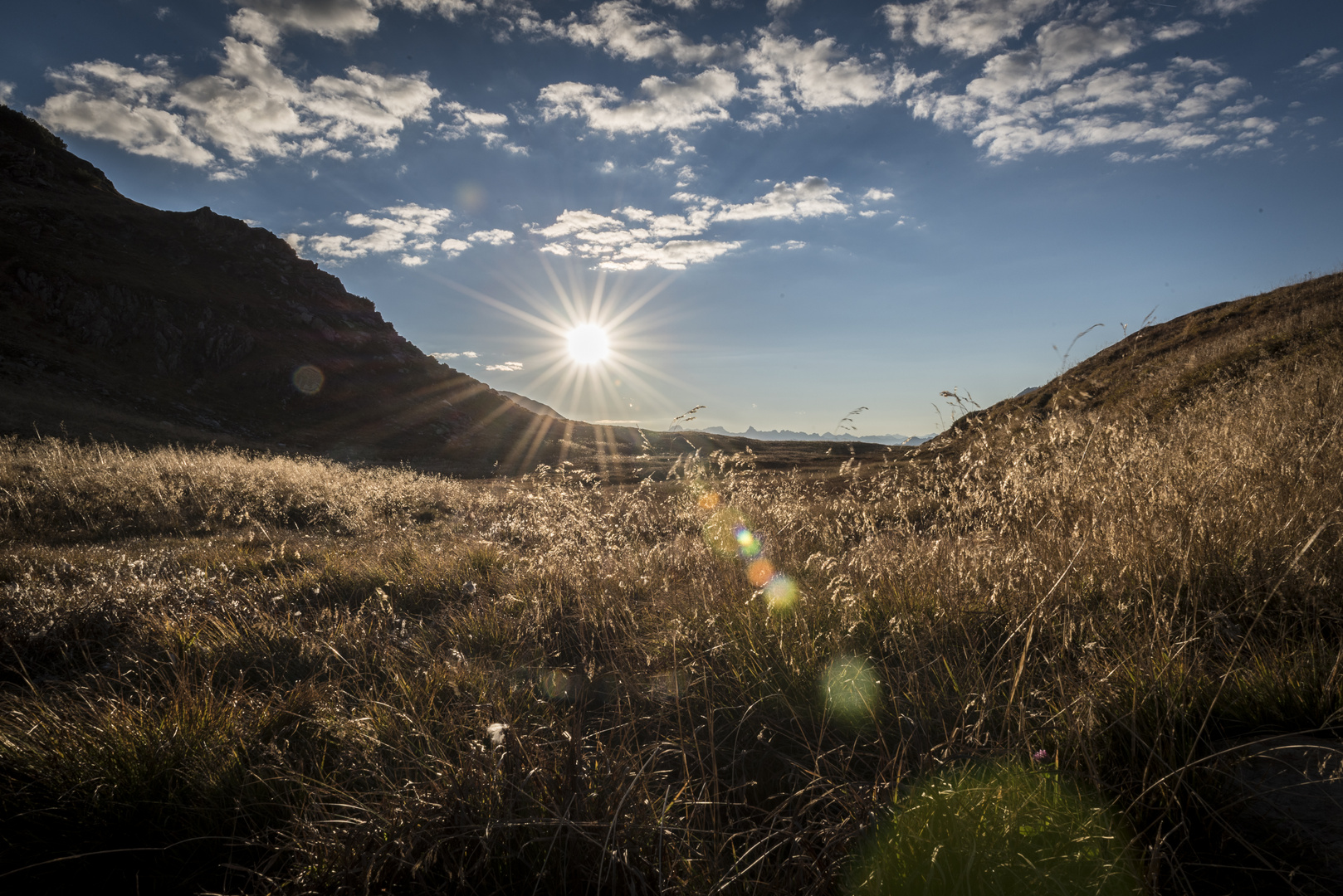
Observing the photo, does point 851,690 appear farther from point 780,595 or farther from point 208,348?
point 208,348

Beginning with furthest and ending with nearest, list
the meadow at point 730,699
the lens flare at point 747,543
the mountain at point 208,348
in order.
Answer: the mountain at point 208,348
the lens flare at point 747,543
the meadow at point 730,699

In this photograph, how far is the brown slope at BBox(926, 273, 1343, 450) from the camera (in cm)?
987

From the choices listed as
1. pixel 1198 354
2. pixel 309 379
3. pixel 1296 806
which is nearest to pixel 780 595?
pixel 1296 806

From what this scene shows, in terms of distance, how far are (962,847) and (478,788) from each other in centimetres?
138

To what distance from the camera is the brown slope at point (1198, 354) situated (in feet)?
32.4

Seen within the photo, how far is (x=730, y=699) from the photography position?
2.52 metres

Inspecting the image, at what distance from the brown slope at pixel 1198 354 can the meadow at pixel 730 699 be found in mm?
1461

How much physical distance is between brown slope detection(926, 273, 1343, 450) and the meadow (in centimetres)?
146

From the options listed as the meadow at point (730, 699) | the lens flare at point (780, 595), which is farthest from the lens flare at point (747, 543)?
the lens flare at point (780, 595)

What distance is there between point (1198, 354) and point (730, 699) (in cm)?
1785

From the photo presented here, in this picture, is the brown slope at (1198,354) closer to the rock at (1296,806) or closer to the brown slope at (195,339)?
the rock at (1296,806)

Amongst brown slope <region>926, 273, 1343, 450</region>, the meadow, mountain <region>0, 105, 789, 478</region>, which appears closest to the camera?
the meadow

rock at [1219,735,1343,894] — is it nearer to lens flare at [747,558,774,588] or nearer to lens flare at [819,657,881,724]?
lens flare at [819,657,881,724]

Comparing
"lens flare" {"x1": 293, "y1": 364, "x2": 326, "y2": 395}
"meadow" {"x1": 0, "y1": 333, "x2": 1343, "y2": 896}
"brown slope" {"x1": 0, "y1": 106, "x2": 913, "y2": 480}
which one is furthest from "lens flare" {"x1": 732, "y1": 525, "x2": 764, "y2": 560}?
"lens flare" {"x1": 293, "y1": 364, "x2": 326, "y2": 395}
